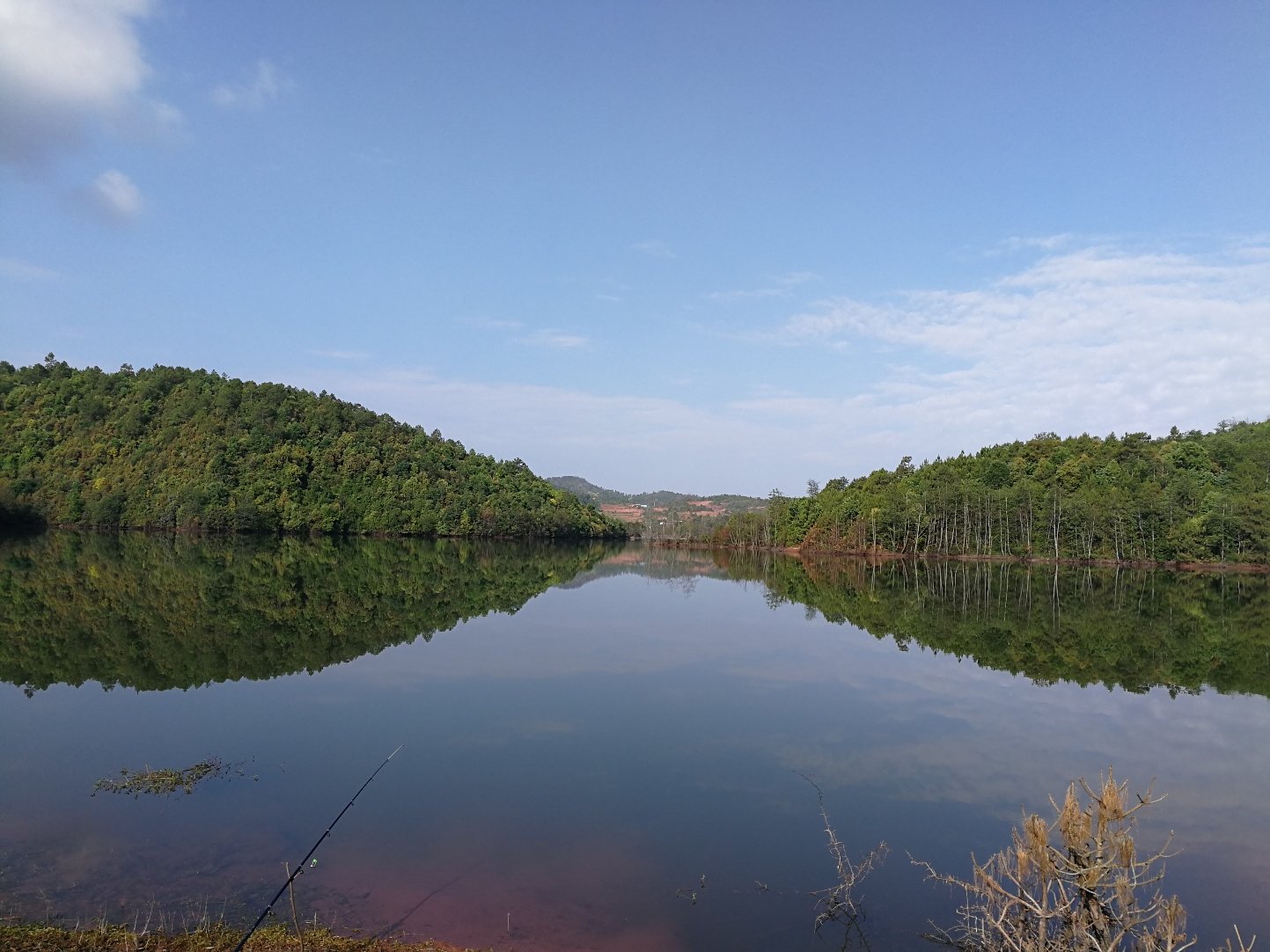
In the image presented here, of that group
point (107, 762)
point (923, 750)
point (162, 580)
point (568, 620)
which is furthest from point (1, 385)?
point (923, 750)

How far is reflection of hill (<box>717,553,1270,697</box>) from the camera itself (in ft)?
74.5

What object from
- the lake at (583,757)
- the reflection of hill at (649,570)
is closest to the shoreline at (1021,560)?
the reflection of hill at (649,570)

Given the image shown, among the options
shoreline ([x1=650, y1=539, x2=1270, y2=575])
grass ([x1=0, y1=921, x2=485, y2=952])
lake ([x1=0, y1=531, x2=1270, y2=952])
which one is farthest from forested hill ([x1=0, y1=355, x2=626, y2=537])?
grass ([x1=0, y1=921, x2=485, y2=952])

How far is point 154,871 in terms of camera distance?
841 cm

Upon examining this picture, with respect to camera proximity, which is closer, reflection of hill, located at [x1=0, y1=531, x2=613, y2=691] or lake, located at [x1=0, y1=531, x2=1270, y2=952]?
lake, located at [x1=0, y1=531, x2=1270, y2=952]

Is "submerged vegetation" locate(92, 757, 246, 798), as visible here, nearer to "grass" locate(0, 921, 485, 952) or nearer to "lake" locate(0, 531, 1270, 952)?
"lake" locate(0, 531, 1270, 952)

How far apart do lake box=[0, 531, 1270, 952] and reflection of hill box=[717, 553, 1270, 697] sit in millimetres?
296

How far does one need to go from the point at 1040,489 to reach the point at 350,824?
96.6m

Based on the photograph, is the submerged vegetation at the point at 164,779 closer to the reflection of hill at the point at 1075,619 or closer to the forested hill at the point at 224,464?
the reflection of hill at the point at 1075,619

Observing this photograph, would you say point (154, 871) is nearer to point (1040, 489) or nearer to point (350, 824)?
point (350, 824)

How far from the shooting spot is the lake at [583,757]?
8211 millimetres

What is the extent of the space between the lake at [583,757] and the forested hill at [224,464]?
219 ft

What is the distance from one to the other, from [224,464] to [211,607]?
77760 mm

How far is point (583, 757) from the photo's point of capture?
13352 millimetres
